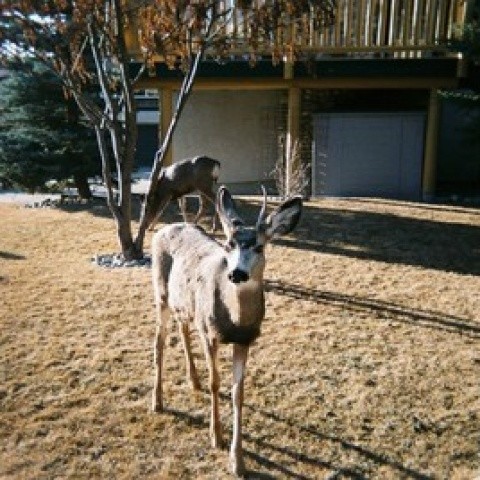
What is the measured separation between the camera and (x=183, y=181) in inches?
385

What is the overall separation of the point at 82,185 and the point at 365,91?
7.87 metres

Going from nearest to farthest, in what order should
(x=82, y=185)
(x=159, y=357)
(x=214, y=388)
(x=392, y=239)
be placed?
(x=214, y=388), (x=159, y=357), (x=392, y=239), (x=82, y=185)

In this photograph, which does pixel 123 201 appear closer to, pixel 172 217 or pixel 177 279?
pixel 172 217

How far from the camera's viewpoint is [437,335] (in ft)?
20.2

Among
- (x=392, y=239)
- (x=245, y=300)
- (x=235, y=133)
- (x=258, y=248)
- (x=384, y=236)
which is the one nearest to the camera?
(x=258, y=248)

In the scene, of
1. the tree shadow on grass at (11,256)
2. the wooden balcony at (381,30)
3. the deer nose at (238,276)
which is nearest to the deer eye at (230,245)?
the deer nose at (238,276)

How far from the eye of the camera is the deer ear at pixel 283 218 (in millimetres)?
3781

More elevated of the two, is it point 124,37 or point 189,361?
point 124,37

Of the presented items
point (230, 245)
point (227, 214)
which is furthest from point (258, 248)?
point (227, 214)

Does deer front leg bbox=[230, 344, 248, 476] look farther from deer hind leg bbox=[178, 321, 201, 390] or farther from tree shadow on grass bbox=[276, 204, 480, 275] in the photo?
tree shadow on grass bbox=[276, 204, 480, 275]

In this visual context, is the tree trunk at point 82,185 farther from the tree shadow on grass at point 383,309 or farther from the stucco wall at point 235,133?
the tree shadow on grass at point 383,309

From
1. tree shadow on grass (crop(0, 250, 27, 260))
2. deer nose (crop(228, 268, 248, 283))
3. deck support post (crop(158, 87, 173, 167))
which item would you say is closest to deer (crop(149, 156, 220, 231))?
tree shadow on grass (crop(0, 250, 27, 260))

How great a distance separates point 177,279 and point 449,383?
103 inches

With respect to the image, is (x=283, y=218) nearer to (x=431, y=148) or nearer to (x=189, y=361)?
(x=189, y=361)
